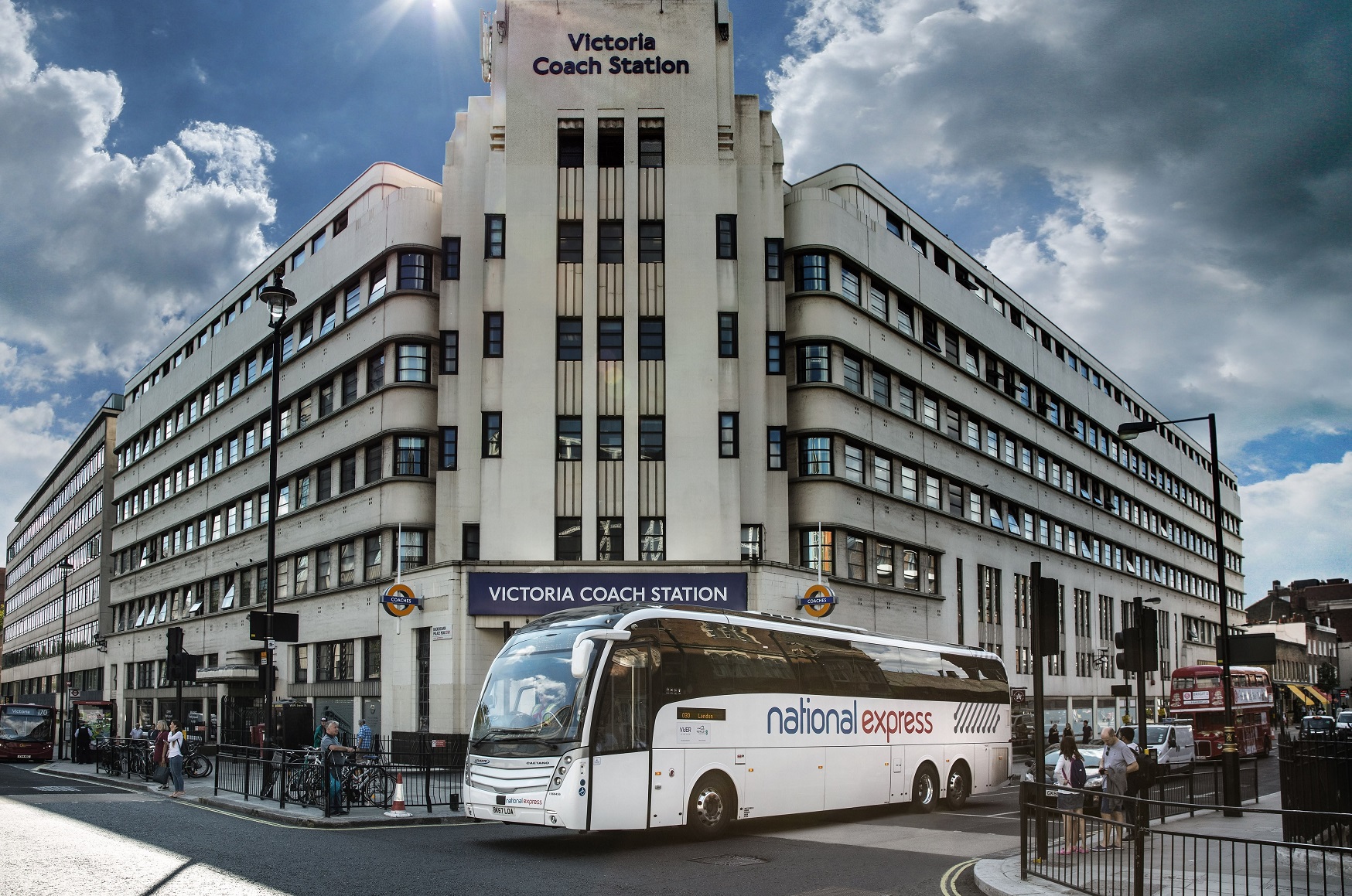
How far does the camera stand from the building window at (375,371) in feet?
130

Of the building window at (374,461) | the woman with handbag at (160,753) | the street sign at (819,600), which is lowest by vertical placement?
the woman with handbag at (160,753)

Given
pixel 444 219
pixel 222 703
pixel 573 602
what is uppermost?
pixel 444 219

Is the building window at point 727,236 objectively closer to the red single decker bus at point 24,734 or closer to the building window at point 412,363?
the building window at point 412,363

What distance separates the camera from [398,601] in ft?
109

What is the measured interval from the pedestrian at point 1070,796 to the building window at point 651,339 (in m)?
19.6

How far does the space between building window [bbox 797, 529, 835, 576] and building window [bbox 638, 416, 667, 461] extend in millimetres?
6129

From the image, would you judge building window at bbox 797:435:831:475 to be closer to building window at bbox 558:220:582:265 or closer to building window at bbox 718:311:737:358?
building window at bbox 718:311:737:358

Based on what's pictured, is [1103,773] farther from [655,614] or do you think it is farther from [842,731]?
[655,614]

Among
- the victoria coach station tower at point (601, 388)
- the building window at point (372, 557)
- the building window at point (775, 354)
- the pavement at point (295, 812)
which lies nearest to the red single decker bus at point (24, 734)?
the victoria coach station tower at point (601, 388)

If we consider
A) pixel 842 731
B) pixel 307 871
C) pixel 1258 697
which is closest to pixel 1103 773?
pixel 842 731

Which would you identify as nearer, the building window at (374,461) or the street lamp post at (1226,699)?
the street lamp post at (1226,699)

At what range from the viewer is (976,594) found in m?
47.7

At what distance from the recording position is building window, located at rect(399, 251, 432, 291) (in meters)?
38.7

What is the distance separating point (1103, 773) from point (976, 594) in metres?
31.4
